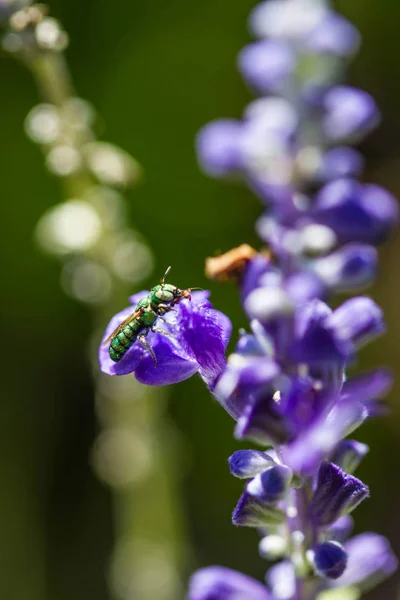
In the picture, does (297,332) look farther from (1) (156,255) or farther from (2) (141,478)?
(1) (156,255)

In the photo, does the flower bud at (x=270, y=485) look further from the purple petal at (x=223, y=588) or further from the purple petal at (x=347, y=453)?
the purple petal at (x=223, y=588)

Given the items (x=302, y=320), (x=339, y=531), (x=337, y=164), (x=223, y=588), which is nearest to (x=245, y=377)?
(x=302, y=320)

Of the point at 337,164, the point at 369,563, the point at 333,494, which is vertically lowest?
the point at 369,563

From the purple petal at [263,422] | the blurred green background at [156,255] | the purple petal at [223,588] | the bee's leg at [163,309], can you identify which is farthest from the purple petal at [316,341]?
the blurred green background at [156,255]

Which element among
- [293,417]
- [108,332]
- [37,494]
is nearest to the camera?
[293,417]

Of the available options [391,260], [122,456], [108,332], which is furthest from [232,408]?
[391,260]

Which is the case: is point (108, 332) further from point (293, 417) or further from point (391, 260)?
point (391, 260)

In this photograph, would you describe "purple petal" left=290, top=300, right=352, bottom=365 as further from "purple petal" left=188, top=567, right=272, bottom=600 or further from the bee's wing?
"purple petal" left=188, top=567, right=272, bottom=600
